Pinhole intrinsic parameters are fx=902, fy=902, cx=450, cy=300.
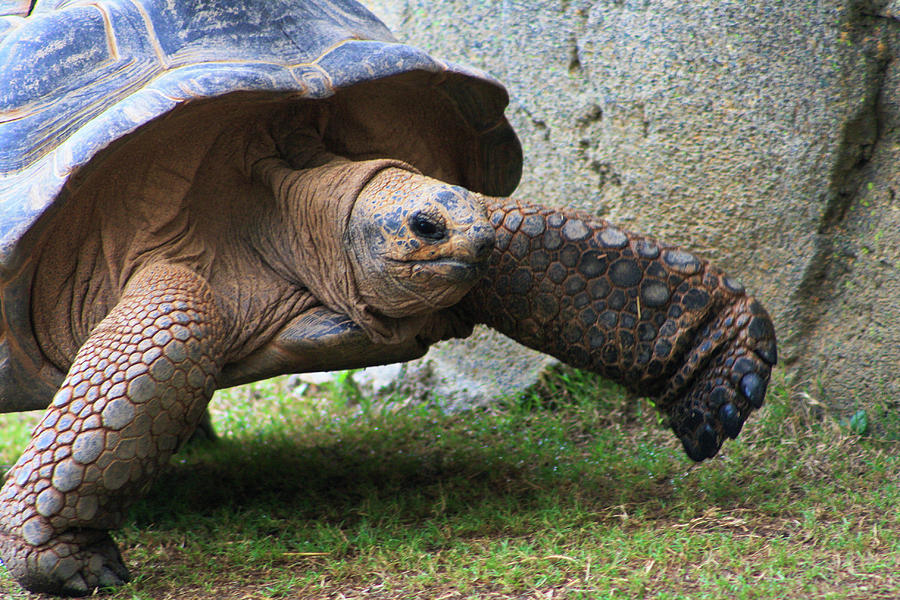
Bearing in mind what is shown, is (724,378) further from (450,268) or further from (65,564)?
(65,564)

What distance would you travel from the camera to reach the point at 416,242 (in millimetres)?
2328

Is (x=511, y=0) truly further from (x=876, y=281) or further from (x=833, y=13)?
(x=876, y=281)

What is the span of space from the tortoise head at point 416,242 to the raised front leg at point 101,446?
51cm

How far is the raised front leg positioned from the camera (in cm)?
224

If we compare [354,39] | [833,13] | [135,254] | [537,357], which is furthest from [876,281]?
[135,254]

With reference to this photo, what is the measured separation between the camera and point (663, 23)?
3.34 metres

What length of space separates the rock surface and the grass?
400 millimetres

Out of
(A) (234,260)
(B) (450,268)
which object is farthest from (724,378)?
(A) (234,260)

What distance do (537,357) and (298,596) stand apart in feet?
6.26

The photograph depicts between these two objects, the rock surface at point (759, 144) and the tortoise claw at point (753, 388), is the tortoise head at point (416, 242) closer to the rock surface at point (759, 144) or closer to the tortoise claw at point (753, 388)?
the tortoise claw at point (753, 388)

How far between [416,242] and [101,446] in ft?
3.08

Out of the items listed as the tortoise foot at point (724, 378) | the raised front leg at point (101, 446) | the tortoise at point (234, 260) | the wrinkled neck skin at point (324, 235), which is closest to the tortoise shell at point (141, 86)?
the tortoise at point (234, 260)

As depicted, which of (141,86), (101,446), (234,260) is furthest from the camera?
(234,260)

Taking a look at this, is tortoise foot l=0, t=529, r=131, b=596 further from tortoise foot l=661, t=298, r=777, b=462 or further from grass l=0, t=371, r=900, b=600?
tortoise foot l=661, t=298, r=777, b=462
